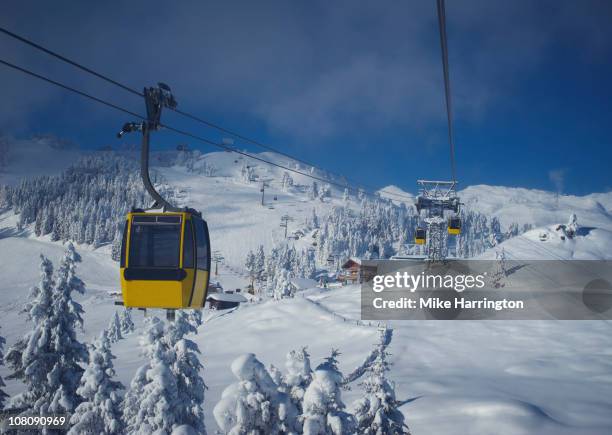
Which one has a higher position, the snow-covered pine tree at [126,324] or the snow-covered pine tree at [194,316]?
the snow-covered pine tree at [194,316]

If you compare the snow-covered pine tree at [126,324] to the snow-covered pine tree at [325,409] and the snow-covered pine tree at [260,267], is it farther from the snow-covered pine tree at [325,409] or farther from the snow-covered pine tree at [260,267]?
the snow-covered pine tree at [325,409]

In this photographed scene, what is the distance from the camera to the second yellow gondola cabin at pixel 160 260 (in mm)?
9258

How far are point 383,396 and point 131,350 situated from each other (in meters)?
49.4

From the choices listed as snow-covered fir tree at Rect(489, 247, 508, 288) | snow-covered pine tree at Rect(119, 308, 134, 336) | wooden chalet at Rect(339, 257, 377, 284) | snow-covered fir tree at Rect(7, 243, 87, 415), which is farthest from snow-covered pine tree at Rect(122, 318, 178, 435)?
wooden chalet at Rect(339, 257, 377, 284)

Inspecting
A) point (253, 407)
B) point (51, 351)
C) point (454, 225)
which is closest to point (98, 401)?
point (51, 351)

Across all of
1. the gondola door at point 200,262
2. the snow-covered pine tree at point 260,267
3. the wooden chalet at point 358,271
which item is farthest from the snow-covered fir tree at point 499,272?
the snow-covered pine tree at point 260,267

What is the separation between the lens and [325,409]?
1337 cm

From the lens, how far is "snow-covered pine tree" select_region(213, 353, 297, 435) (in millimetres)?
13531

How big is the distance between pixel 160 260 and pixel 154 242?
1.34ft

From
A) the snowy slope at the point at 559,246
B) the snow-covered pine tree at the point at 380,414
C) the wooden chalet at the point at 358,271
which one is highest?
the snowy slope at the point at 559,246

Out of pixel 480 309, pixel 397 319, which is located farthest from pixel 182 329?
pixel 480 309

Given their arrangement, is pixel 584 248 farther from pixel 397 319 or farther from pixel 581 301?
pixel 397 319

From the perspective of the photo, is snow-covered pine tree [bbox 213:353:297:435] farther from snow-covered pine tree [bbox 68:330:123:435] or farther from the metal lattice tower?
the metal lattice tower

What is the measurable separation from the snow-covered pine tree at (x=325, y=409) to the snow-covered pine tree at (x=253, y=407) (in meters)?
0.76
